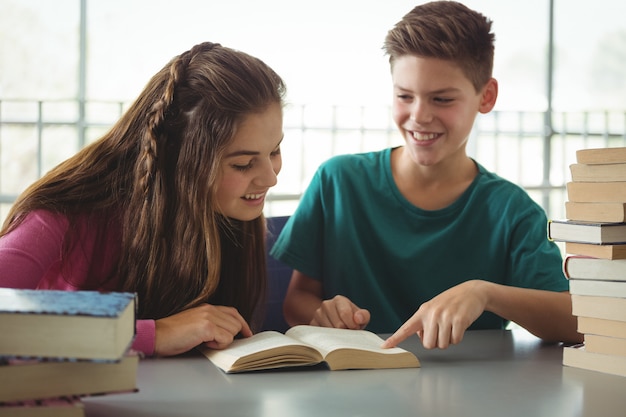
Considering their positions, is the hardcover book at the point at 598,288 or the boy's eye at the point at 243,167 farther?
the boy's eye at the point at 243,167

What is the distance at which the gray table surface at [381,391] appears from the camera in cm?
97

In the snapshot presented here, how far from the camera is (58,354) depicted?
0.80m

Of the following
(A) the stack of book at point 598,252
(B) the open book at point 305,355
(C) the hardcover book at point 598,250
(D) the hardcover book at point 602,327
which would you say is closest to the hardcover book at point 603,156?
(A) the stack of book at point 598,252

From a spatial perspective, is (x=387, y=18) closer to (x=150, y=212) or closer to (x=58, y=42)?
(x=58, y=42)

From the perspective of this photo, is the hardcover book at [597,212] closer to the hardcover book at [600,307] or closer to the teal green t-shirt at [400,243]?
the hardcover book at [600,307]

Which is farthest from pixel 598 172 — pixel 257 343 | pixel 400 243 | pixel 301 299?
pixel 301 299

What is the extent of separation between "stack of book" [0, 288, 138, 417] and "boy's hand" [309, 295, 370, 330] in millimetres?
642

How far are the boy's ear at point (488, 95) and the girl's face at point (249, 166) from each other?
591 millimetres

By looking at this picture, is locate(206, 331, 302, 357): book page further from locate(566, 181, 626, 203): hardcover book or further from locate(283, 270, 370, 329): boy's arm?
locate(566, 181, 626, 203): hardcover book

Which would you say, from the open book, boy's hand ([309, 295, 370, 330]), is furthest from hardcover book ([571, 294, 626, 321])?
boy's hand ([309, 295, 370, 330])

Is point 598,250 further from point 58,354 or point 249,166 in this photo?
point 58,354

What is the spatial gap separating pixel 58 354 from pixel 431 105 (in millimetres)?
1131

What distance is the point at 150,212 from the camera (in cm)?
141

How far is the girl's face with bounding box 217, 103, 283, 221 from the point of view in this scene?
56.4 inches
